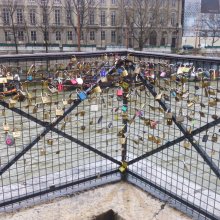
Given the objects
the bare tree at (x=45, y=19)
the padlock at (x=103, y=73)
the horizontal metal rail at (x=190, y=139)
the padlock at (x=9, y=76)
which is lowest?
the horizontal metal rail at (x=190, y=139)

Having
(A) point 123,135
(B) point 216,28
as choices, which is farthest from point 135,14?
(A) point 123,135

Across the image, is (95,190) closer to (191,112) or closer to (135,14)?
(191,112)

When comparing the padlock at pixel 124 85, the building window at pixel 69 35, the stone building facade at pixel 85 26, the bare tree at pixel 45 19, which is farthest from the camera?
the building window at pixel 69 35

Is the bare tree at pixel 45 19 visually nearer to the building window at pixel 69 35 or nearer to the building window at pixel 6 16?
the building window at pixel 6 16

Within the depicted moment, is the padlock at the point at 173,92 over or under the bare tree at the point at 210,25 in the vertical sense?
under

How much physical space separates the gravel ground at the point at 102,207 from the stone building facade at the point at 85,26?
146 ft

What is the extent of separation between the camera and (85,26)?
50125mm

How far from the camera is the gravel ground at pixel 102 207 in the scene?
Result: 8.72ft

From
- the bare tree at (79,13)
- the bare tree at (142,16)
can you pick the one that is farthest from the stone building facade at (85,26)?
the bare tree at (79,13)

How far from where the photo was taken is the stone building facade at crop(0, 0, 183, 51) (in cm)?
4981

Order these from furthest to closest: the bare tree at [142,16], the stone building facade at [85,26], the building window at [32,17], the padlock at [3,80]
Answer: the building window at [32,17]
the stone building facade at [85,26]
the bare tree at [142,16]
the padlock at [3,80]

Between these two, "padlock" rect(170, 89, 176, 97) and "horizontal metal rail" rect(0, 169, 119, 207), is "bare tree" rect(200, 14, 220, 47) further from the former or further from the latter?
"padlock" rect(170, 89, 176, 97)

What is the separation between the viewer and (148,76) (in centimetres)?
290

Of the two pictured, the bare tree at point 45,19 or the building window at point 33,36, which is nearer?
the bare tree at point 45,19
